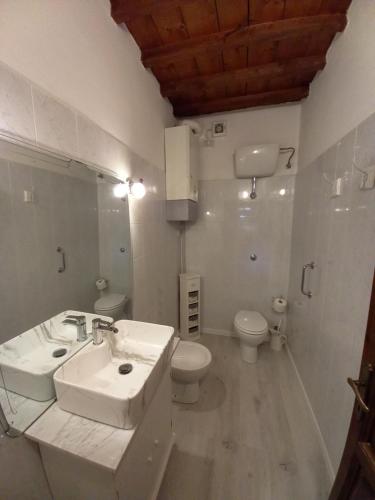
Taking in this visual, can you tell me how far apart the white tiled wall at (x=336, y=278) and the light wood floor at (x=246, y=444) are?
163mm

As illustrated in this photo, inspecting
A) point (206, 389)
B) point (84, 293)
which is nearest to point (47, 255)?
point (84, 293)

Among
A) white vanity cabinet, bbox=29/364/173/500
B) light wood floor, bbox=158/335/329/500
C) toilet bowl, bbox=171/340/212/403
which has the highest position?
white vanity cabinet, bbox=29/364/173/500

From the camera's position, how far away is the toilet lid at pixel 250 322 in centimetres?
198

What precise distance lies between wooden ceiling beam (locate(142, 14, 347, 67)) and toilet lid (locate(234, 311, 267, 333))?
2311mm

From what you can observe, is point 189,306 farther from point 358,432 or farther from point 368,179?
point 368,179

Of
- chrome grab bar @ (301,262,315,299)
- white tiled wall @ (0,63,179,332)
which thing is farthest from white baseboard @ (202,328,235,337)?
chrome grab bar @ (301,262,315,299)

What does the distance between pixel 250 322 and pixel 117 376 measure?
154 centimetres

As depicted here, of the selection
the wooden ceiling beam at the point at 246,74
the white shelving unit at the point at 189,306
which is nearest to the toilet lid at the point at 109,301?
the white shelving unit at the point at 189,306

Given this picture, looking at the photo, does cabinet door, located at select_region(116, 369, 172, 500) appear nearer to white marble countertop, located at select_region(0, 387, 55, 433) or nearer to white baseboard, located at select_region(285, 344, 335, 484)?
white marble countertop, located at select_region(0, 387, 55, 433)

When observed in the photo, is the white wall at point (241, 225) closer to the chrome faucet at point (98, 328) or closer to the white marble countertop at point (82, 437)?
the chrome faucet at point (98, 328)

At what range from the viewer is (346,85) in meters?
1.19

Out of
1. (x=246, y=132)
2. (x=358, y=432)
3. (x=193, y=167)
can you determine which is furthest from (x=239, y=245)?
(x=358, y=432)

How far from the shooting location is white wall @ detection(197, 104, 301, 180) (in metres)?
2.12

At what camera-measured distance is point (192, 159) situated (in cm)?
203
